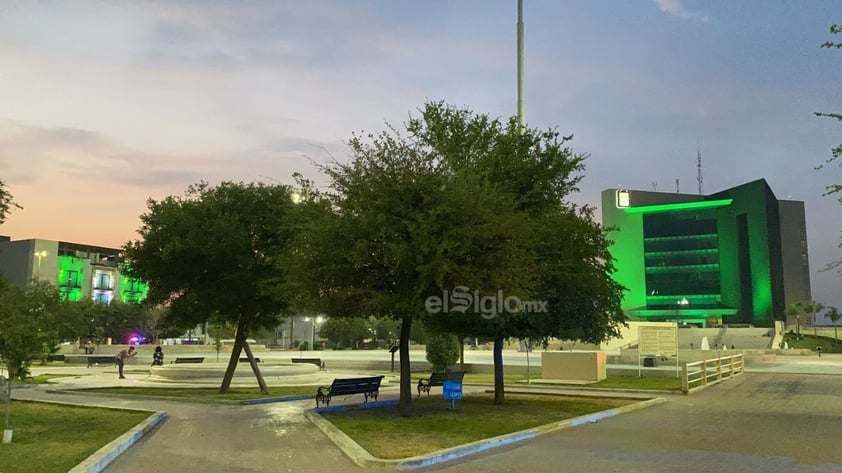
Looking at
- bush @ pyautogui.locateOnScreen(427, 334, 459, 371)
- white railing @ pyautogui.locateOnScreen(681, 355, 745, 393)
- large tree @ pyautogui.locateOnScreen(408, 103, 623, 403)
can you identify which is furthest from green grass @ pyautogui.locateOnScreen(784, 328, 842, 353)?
large tree @ pyautogui.locateOnScreen(408, 103, 623, 403)

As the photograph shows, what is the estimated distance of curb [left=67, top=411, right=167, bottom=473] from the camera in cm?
966

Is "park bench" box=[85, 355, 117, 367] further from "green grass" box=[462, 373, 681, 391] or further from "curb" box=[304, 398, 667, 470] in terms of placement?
"curb" box=[304, 398, 667, 470]

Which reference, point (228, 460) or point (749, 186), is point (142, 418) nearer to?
point (228, 460)

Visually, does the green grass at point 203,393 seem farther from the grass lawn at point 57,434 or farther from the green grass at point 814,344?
the green grass at point 814,344

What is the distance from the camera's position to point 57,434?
13484 mm

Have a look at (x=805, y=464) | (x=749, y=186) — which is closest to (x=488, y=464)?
(x=805, y=464)

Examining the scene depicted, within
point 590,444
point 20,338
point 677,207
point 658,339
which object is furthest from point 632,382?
point 677,207

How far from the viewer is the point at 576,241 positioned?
19.3 meters

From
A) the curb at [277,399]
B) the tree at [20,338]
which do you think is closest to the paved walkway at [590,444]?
the curb at [277,399]

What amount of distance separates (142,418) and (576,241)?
1243 centimetres

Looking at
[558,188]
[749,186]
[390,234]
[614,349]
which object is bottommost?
[614,349]

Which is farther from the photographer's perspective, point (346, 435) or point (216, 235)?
point (216, 235)

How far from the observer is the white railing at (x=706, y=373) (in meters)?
23.6

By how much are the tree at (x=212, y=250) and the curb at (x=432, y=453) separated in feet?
21.8
